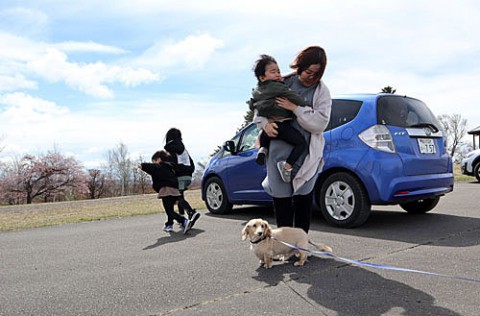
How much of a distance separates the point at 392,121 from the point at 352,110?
519 mm

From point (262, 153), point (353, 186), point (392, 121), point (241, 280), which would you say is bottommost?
point (241, 280)

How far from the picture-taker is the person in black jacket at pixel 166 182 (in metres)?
5.84

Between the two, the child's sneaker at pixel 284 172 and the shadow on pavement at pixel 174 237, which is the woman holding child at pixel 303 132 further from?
the shadow on pavement at pixel 174 237

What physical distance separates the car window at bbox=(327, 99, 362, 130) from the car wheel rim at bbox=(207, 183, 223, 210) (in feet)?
8.54

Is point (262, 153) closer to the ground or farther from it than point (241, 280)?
farther from it

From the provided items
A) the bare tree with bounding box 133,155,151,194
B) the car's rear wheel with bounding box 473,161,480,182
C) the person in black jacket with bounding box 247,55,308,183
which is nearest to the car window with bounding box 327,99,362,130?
the person in black jacket with bounding box 247,55,308,183

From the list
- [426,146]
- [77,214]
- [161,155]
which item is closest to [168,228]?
[161,155]

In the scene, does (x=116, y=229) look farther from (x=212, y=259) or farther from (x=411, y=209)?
(x=411, y=209)

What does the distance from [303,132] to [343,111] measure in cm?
215

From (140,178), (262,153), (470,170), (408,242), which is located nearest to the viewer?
(262,153)

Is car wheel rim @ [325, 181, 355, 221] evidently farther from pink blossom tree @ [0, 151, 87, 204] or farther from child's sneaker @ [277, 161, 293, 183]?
pink blossom tree @ [0, 151, 87, 204]

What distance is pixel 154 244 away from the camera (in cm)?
490

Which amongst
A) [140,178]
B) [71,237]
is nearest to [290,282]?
[71,237]

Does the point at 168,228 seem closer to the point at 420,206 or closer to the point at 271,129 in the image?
the point at 271,129
